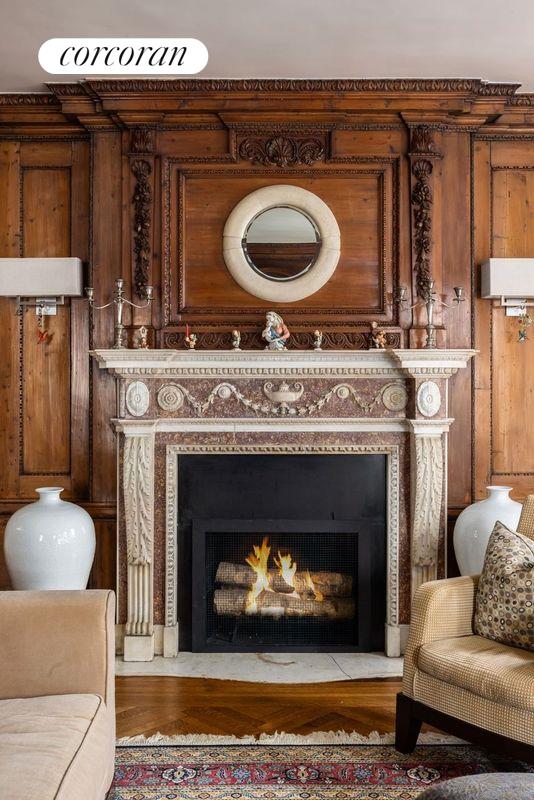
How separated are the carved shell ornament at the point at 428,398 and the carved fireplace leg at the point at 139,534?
1.41 metres

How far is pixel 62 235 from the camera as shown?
3791 millimetres

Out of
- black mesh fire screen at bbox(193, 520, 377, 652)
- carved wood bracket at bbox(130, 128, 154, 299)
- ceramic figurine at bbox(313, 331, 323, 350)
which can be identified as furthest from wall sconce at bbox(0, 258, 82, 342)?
black mesh fire screen at bbox(193, 520, 377, 652)

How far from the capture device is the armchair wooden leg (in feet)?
8.36

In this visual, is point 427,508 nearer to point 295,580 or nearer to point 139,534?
point 295,580

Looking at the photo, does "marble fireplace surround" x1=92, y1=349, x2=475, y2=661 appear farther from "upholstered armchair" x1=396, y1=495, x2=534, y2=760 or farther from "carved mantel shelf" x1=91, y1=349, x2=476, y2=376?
"upholstered armchair" x1=396, y1=495, x2=534, y2=760

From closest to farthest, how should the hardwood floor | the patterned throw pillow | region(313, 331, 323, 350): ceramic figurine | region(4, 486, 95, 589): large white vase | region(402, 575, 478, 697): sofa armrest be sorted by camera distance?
the patterned throw pillow → region(402, 575, 478, 697): sofa armrest → the hardwood floor → region(4, 486, 95, 589): large white vase → region(313, 331, 323, 350): ceramic figurine

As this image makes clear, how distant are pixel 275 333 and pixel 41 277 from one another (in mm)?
1270

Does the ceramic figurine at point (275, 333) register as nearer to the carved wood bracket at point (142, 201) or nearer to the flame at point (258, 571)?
the carved wood bracket at point (142, 201)

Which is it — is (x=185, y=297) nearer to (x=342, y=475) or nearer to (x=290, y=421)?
(x=290, y=421)

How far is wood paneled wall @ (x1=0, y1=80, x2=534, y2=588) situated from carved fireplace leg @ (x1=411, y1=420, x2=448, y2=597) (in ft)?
0.82

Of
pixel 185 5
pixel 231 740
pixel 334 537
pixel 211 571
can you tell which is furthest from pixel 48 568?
pixel 185 5

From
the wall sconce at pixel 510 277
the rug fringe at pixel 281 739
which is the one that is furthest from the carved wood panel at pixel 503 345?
the rug fringe at pixel 281 739

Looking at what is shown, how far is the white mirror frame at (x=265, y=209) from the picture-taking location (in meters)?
3.62

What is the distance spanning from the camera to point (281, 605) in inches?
145
